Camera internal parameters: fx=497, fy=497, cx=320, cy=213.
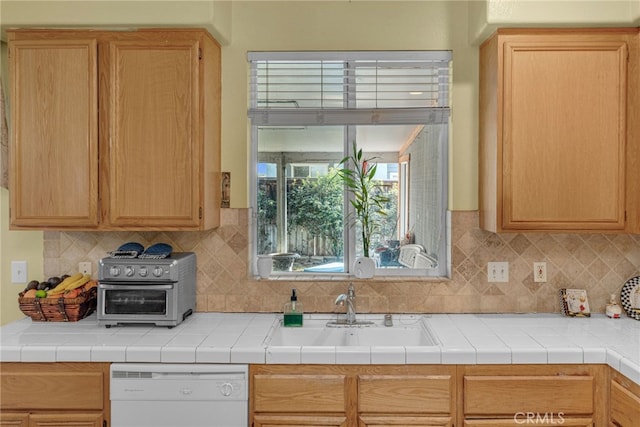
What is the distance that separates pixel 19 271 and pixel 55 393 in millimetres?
947

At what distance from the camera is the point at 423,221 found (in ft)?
9.18

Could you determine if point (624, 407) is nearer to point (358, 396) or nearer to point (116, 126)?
point (358, 396)

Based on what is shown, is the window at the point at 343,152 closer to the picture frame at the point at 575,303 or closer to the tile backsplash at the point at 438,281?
the tile backsplash at the point at 438,281

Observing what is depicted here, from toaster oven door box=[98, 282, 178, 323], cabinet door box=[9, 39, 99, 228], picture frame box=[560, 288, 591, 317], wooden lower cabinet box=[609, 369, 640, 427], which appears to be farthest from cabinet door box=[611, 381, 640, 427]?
cabinet door box=[9, 39, 99, 228]

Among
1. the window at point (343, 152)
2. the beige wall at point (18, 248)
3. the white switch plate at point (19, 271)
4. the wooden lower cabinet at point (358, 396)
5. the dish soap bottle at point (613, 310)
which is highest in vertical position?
the window at point (343, 152)

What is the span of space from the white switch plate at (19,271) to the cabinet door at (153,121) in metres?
0.79

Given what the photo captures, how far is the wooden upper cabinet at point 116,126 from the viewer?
2.31 metres

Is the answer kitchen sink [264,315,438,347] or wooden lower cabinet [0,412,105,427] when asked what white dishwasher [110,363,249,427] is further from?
kitchen sink [264,315,438,347]

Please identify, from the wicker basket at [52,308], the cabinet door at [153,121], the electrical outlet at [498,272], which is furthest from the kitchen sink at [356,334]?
the wicker basket at [52,308]

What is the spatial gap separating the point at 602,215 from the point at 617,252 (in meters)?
0.42

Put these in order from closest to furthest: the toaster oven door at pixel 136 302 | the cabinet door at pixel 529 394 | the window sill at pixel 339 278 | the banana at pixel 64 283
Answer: the cabinet door at pixel 529 394 < the toaster oven door at pixel 136 302 < the banana at pixel 64 283 < the window sill at pixel 339 278

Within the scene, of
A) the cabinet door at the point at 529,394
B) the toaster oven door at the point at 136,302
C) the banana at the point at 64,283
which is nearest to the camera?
the cabinet door at the point at 529,394

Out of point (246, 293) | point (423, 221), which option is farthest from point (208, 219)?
point (423, 221)

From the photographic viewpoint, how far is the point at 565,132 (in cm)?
230
